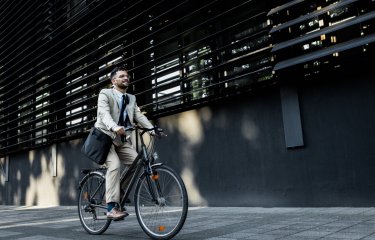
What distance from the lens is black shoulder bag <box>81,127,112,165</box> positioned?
14.1 ft

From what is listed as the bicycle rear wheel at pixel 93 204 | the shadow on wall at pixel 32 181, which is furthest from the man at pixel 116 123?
the shadow on wall at pixel 32 181

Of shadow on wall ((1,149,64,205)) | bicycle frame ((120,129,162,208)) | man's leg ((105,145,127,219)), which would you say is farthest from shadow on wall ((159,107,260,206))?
shadow on wall ((1,149,64,205))

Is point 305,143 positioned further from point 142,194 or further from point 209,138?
point 142,194

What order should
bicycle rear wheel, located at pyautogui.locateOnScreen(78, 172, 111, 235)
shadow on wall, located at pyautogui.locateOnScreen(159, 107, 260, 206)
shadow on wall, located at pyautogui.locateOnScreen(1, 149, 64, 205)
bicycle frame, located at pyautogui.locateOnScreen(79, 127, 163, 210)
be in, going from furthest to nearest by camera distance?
shadow on wall, located at pyautogui.locateOnScreen(1, 149, 64, 205), shadow on wall, located at pyautogui.locateOnScreen(159, 107, 260, 206), bicycle rear wheel, located at pyautogui.locateOnScreen(78, 172, 111, 235), bicycle frame, located at pyautogui.locateOnScreen(79, 127, 163, 210)

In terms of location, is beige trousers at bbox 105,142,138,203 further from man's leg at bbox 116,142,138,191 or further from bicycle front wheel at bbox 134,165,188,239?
→ bicycle front wheel at bbox 134,165,188,239

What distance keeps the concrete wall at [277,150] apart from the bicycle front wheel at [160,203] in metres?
2.31

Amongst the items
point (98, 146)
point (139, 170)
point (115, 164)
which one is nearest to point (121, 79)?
point (98, 146)

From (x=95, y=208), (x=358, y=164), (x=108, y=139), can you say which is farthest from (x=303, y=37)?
(x=95, y=208)

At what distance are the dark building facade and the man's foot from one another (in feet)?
7.76

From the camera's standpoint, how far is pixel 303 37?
5.23m

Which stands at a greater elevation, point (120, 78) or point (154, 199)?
point (120, 78)

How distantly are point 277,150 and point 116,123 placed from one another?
2432mm

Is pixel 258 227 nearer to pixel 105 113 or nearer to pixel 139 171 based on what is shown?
pixel 139 171

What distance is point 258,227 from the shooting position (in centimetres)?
404
